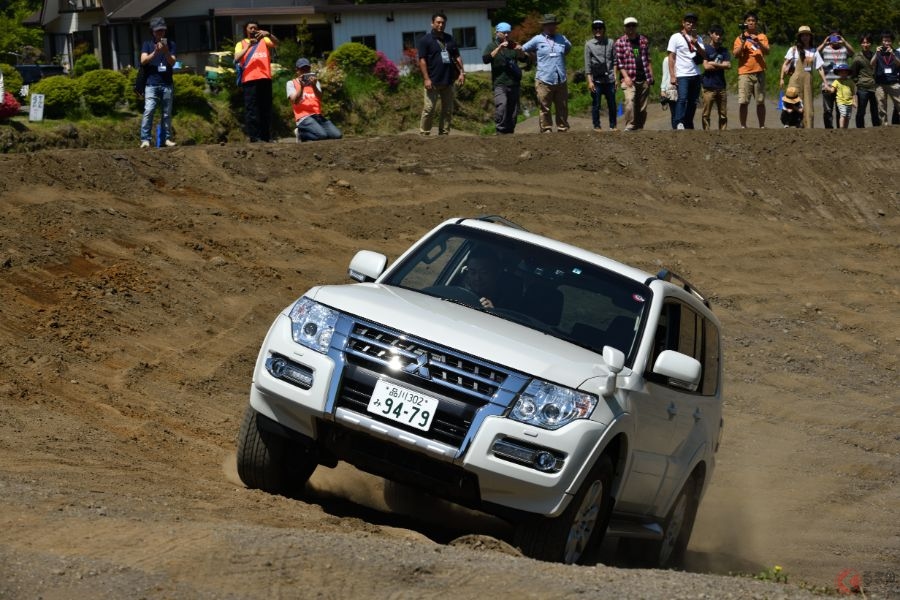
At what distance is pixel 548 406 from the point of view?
689 cm

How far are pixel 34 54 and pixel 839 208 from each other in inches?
1622

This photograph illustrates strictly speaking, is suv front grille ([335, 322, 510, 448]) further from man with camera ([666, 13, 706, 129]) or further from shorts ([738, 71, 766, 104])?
shorts ([738, 71, 766, 104])

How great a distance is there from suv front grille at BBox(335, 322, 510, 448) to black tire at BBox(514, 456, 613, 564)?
0.63 metres

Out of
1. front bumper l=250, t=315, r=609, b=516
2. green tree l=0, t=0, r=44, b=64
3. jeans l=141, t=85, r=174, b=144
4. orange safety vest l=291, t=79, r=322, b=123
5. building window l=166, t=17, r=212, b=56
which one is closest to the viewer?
front bumper l=250, t=315, r=609, b=516

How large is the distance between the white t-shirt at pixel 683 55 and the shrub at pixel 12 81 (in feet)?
64.9

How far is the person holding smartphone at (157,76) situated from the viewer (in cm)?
1847

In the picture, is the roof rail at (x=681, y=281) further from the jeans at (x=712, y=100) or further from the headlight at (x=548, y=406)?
the jeans at (x=712, y=100)

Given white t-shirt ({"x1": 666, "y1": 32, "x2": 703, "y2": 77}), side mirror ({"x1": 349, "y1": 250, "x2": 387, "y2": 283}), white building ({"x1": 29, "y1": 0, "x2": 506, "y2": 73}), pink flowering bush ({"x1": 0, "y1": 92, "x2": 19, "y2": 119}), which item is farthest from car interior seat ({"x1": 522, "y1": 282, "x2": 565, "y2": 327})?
white building ({"x1": 29, "y1": 0, "x2": 506, "y2": 73})

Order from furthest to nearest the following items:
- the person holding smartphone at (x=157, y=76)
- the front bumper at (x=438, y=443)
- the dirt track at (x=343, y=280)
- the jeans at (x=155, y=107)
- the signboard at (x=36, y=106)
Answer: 1. the signboard at (x=36, y=106)
2. the jeans at (x=155, y=107)
3. the person holding smartphone at (x=157, y=76)
4. the front bumper at (x=438, y=443)
5. the dirt track at (x=343, y=280)

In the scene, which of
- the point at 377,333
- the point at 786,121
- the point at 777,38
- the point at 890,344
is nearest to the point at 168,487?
the point at 377,333

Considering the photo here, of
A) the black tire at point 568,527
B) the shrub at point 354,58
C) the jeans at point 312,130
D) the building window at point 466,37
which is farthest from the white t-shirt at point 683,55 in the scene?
the building window at point 466,37

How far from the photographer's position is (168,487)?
7.92 metres

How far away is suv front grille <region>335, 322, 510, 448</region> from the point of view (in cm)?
691

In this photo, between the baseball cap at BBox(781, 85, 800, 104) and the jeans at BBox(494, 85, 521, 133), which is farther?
the baseball cap at BBox(781, 85, 800, 104)
